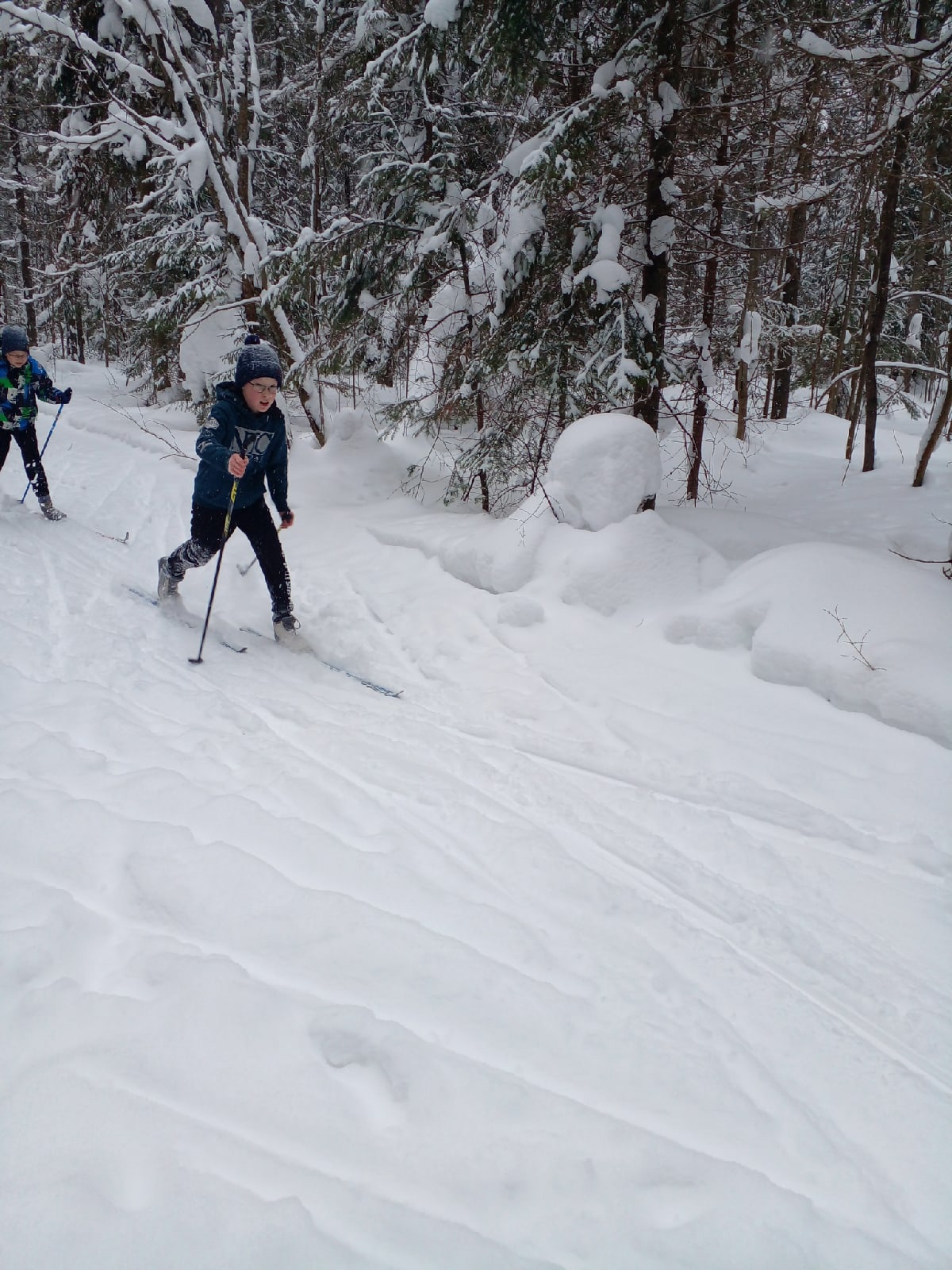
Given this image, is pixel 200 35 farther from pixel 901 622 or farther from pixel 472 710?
pixel 901 622

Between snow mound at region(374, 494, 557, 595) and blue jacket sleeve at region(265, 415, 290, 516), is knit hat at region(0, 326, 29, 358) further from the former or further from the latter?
snow mound at region(374, 494, 557, 595)

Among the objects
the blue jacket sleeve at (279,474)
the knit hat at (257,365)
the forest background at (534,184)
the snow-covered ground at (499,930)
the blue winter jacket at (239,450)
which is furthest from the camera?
the forest background at (534,184)

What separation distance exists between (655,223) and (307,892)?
693 cm

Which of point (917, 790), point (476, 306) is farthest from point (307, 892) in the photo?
point (476, 306)

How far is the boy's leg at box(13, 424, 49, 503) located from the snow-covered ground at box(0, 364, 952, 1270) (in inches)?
110

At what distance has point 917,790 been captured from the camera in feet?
11.6

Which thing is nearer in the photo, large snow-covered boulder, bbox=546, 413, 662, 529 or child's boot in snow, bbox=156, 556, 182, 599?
child's boot in snow, bbox=156, 556, 182, 599

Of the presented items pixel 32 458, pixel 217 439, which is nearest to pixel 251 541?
pixel 217 439

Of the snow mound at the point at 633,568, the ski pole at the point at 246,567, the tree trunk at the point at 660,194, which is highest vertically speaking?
the tree trunk at the point at 660,194

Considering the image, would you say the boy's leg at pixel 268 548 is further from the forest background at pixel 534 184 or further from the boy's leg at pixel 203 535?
the forest background at pixel 534 184

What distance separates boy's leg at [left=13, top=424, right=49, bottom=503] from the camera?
7.94 meters

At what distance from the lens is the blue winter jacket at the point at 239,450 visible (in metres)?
5.07

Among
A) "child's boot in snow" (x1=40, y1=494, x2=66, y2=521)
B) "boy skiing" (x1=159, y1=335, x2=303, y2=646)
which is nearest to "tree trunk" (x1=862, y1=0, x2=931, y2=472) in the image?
"boy skiing" (x1=159, y1=335, x2=303, y2=646)

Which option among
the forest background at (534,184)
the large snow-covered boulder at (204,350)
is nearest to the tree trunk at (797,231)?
the forest background at (534,184)
